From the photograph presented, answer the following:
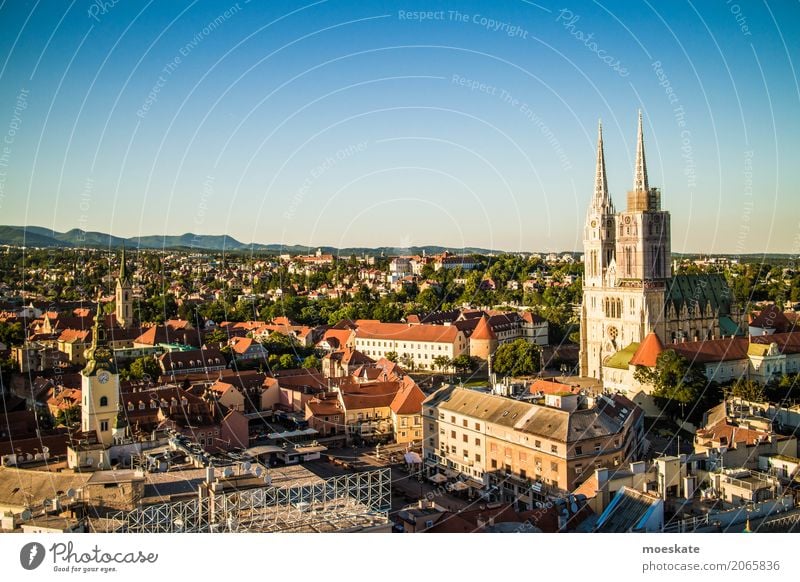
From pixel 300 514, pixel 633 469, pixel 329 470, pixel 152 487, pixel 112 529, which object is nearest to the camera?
pixel 300 514

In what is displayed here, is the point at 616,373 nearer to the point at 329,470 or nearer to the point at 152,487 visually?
the point at 329,470

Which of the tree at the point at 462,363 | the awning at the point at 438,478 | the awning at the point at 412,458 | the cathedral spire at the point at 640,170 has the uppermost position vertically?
the cathedral spire at the point at 640,170

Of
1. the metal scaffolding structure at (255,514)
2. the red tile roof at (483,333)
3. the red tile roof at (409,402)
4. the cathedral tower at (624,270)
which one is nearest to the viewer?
the metal scaffolding structure at (255,514)

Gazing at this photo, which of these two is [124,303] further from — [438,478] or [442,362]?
[438,478]

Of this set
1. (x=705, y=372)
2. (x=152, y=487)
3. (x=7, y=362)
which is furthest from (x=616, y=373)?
(x=7, y=362)

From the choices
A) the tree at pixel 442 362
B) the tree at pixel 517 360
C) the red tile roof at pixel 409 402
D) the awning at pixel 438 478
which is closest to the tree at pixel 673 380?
the tree at pixel 517 360

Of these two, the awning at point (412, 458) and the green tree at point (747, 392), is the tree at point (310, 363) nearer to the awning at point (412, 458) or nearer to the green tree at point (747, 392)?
the awning at point (412, 458)

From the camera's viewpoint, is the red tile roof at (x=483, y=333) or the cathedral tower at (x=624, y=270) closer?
the cathedral tower at (x=624, y=270)
